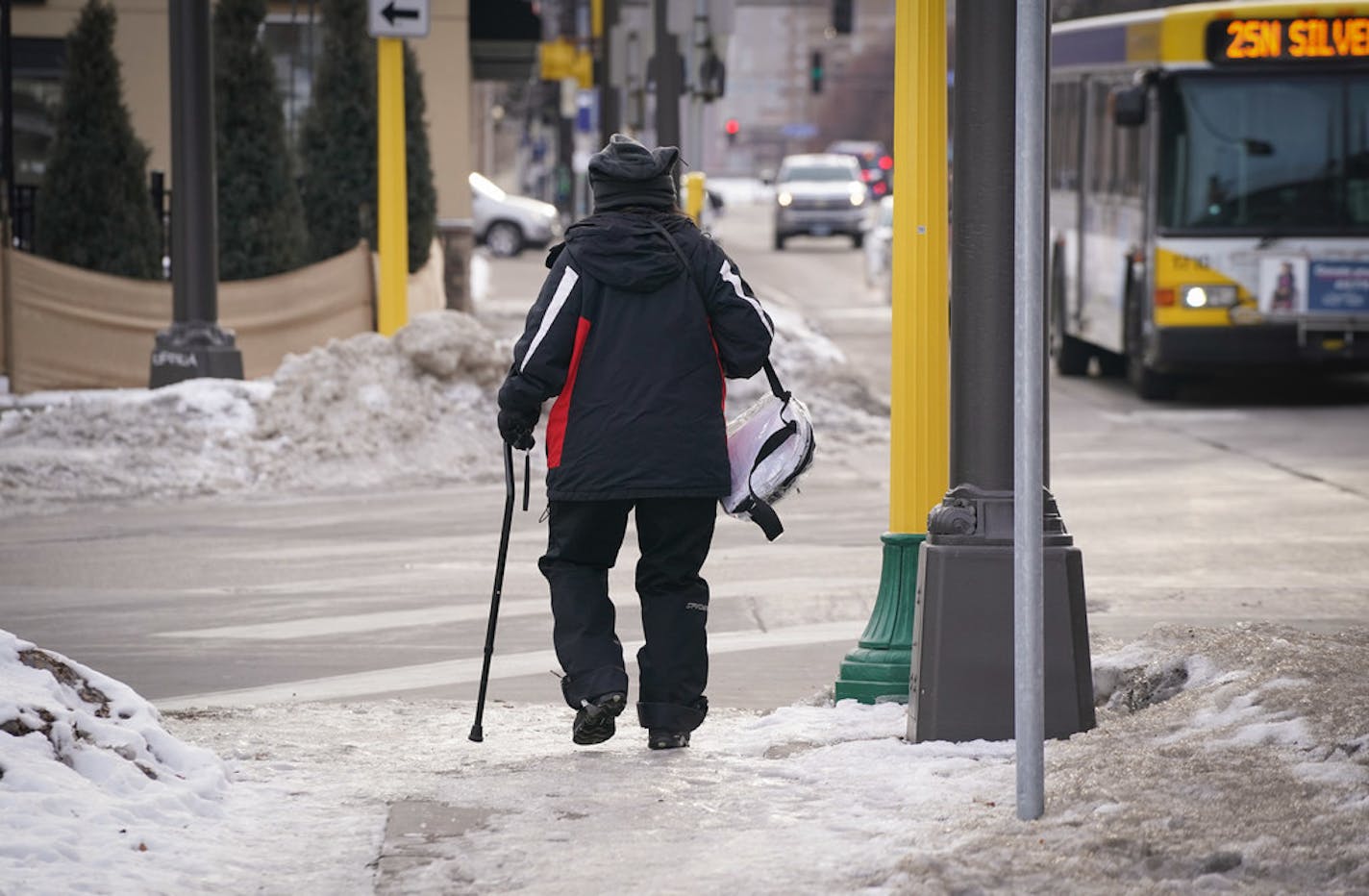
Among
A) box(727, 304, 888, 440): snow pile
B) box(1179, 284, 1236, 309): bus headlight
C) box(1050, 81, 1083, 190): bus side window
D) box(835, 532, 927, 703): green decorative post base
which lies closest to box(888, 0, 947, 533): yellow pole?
box(835, 532, 927, 703): green decorative post base

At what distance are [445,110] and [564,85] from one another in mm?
21559

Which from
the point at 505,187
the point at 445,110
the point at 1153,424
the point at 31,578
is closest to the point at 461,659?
the point at 31,578

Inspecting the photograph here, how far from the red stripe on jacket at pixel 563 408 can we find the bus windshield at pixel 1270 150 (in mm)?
12649

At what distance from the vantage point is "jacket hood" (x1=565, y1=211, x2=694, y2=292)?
6.53 m

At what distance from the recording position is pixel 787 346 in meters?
18.2

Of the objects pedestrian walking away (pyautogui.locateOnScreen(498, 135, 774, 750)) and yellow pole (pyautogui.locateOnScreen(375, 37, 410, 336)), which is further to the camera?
yellow pole (pyautogui.locateOnScreen(375, 37, 410, 336))

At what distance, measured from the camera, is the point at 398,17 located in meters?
16.5

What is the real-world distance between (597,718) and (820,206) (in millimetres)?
42593

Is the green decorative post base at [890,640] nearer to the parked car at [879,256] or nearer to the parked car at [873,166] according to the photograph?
the parked car at [879,256]

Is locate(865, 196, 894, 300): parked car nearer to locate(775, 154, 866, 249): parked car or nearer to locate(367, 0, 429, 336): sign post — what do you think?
locate(775, 154, 866, 249): parked car

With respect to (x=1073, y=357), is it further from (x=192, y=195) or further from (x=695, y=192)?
(x=192, y=195)

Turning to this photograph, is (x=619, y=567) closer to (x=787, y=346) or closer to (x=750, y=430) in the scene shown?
(x=750, y=430)

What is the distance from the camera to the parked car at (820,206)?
48656mm

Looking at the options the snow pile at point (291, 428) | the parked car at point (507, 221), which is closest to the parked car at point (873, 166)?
the parked car at point (507, 221)
